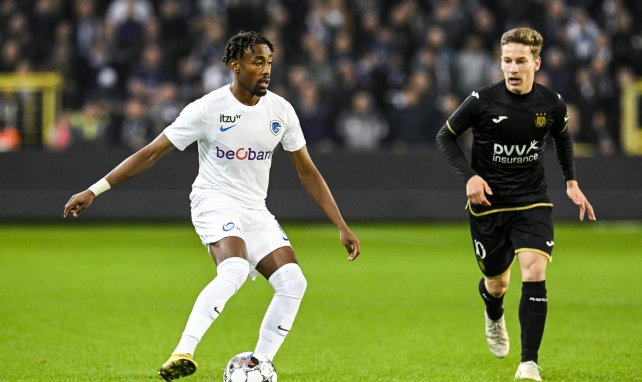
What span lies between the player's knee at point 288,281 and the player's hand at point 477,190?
124 centimetres

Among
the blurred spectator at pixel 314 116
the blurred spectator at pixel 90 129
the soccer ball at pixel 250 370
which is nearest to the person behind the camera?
the soccer ball at pixel 250 370

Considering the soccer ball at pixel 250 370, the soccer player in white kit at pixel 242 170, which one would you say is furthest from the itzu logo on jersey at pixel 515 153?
the soccer ball at pixel 250 370

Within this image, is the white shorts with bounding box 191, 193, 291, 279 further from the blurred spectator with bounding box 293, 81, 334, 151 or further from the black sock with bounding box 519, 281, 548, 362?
the blurred spectator with bounding box 293, 81, 334, 151

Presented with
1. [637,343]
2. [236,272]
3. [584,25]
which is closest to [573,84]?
[584,25]

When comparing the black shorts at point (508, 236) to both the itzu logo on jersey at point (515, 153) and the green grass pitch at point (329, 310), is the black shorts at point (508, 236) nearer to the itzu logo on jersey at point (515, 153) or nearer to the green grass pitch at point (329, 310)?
the itzu logo on jersey at point (515, 153)

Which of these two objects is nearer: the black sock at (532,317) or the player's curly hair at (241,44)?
the player's curly hair at (241,44)

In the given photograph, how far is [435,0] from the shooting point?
23078mm

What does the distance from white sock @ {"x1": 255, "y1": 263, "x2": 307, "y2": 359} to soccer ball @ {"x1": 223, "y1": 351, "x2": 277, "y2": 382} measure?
313 mm

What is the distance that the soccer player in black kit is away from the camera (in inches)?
295

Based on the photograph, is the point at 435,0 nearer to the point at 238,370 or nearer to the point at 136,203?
the point at 136,203

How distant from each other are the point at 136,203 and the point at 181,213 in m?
0.83

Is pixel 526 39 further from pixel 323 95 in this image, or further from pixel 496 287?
pixel 323 95

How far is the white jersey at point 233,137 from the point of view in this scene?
7.20m

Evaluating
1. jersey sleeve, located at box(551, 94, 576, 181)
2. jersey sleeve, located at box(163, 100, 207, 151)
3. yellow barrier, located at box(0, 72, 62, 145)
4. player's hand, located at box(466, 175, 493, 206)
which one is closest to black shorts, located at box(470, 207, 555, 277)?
player's hand, located at box(466, 175, 493, 206)
